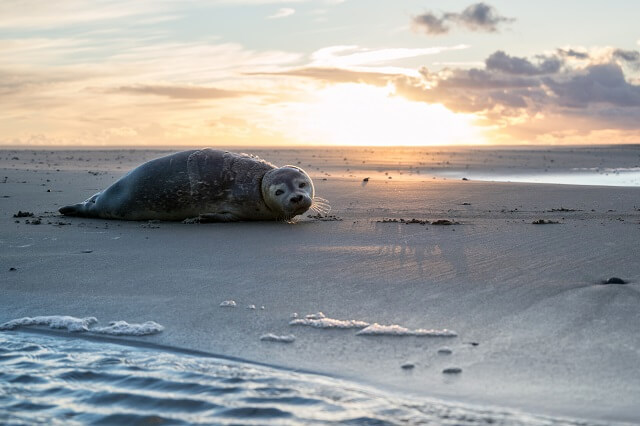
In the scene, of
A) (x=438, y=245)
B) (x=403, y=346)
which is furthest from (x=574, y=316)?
(x=438, y=245)

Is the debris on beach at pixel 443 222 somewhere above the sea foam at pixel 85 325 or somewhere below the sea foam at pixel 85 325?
above

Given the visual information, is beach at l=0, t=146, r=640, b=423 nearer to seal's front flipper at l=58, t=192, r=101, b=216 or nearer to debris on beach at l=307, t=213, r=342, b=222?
debris on beach at l=307, t=213, r=342, b=222

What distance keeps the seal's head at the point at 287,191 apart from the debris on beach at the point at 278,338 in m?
4.82

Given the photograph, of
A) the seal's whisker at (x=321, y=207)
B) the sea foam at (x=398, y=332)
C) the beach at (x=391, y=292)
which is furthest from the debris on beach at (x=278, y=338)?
the seal's whisker at (x=321, y=207)

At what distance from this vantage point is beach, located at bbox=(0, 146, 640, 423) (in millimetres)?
3633

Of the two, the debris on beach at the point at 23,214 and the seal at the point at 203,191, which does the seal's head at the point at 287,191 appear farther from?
the debris on beach at the point at 23,214

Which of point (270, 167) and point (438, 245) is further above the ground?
point (270, 167)

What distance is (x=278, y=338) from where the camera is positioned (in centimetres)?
425

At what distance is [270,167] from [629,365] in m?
6.77

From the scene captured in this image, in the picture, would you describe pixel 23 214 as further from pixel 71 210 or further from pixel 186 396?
pixel 186 396

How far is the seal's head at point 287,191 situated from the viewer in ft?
29.8

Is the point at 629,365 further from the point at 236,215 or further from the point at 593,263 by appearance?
the point at 236,215

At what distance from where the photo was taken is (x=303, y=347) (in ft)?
13.5

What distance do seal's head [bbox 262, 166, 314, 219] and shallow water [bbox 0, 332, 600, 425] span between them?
201 inches
